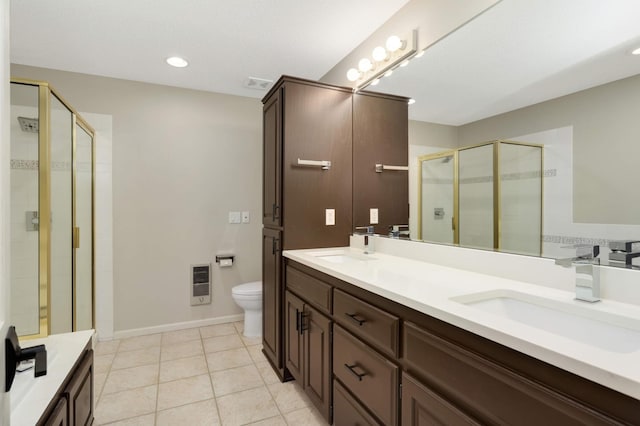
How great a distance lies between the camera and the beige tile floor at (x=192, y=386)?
1800 mm

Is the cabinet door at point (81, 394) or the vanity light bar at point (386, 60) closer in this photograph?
the cabinet door at point (81, 394)

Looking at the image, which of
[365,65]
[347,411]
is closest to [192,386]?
[347,411]

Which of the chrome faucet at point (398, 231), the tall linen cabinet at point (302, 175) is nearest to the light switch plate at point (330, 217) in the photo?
the tall linen cabinet at point (302, 175)

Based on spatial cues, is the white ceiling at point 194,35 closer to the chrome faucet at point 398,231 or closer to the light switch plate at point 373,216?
the light switch plate at point 373,216

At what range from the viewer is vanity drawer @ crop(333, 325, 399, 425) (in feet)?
3.69

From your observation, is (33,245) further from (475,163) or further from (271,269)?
(475,163)

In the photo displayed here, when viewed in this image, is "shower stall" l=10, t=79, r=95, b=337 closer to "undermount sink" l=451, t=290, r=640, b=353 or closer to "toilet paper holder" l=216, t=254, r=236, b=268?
"toilet paper holder" l=216, t=254, r=236, b=268

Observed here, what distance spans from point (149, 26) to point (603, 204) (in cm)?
259

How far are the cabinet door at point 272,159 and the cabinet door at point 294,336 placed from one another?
0.55m

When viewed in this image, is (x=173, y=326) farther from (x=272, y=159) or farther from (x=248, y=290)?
(x=272, y=159)

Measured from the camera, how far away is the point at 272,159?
2.28 metres

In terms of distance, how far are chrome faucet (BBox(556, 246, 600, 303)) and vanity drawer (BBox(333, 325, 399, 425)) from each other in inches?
25.0

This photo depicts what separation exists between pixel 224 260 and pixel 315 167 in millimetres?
1514

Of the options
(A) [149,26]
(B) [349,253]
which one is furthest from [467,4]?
(A) [149,26]
